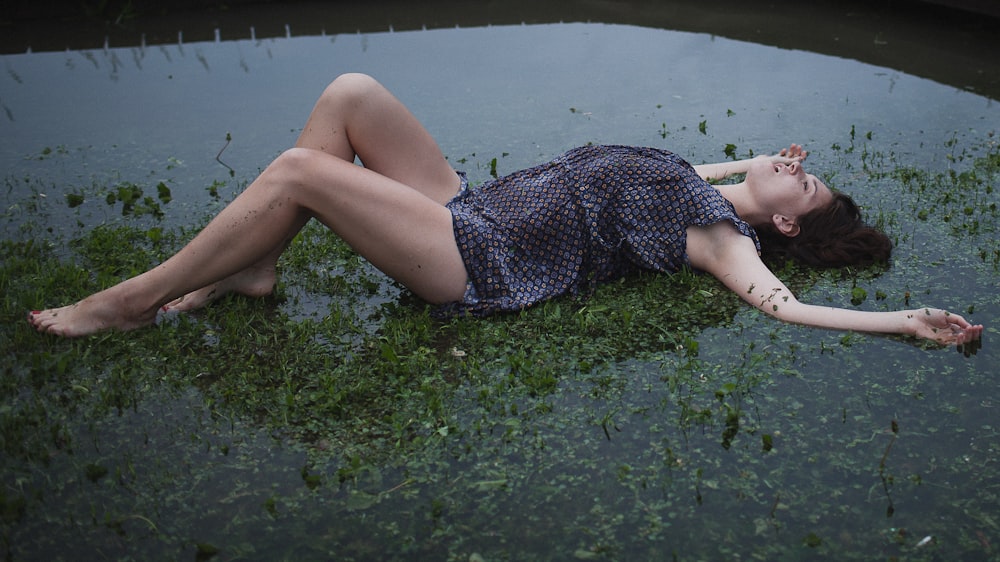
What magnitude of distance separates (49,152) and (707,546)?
16.0 feet

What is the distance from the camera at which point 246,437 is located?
312 cm

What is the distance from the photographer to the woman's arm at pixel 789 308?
140 inches

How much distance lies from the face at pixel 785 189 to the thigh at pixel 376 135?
4.22 ft

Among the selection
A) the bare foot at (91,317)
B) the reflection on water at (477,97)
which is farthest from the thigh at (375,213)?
the reflection on water at (477,97)

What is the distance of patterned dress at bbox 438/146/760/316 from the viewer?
3812 millimetres

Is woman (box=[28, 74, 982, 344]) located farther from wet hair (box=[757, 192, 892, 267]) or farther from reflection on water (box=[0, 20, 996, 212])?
reflection on water (box=[0, 20, 996, 212])

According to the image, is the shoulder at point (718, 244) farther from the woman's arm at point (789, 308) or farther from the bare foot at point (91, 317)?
the bare foot at point (91, 317)

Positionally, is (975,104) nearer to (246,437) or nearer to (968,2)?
(968,2)

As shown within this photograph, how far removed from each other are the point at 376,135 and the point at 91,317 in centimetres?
127

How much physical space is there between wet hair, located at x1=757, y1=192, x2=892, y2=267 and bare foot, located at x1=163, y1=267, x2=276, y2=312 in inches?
83.0

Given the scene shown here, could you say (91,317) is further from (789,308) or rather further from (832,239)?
(832,239)

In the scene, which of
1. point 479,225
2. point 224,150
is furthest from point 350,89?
point 224,150

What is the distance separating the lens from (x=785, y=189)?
13.4 ft

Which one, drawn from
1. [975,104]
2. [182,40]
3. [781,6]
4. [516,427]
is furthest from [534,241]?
[781,6]
